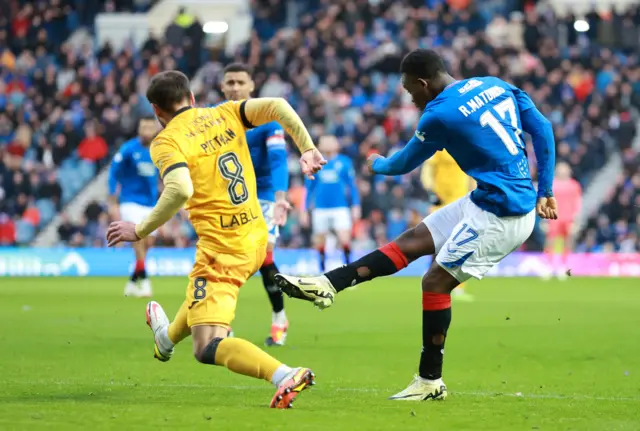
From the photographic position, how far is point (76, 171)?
86.7ft

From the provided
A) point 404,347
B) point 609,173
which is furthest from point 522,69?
point 404,347

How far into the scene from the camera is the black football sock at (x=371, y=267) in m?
7.25

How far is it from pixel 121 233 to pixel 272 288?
4510 millimetres

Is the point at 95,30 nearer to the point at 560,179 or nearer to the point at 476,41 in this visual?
the point at 476,41

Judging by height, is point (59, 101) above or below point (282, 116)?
below

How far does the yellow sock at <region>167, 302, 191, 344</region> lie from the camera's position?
7.12 metres

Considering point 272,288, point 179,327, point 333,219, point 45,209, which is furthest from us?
point 45,209

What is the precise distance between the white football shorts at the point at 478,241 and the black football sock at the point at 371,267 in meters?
0.28

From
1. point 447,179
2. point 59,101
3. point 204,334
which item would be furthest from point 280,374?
point 59,101

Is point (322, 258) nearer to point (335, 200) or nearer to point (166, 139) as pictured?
point (335, 200)

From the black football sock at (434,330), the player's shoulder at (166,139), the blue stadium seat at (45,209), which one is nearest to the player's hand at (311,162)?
the player's shoulder at (166,139)

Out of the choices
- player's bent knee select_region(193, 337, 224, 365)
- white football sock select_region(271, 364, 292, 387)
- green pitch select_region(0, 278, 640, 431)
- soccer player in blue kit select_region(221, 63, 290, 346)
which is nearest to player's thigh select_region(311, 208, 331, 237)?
green pitch select_region(0, 278, 640, 431)

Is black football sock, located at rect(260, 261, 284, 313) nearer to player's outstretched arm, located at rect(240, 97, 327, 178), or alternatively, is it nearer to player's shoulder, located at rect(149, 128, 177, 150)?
Result: player's outstretched arm, located at rect(240, 97, 327, 178)

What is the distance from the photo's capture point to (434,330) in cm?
720
